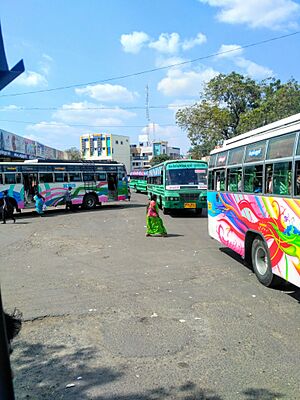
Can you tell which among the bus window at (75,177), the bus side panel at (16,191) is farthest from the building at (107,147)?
the bus side panel at (16,191)

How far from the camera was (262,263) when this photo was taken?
20.0 feet

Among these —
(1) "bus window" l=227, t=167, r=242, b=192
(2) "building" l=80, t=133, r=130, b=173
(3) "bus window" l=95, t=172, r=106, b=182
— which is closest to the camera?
(1) "bus window" l=227, t=167, r=242, b=192

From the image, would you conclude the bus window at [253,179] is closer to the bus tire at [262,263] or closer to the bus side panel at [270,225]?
the bus side panel at [270,225]

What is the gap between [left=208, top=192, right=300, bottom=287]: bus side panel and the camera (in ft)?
15.2

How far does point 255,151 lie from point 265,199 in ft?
3.32

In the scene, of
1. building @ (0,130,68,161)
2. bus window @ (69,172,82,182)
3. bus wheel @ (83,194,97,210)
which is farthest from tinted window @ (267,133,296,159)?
building @ (0,130,68,161)

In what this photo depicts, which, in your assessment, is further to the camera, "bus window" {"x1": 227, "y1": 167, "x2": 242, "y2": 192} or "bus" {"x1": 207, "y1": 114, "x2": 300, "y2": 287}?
"bus window" {"x1": 227, "y1": 167, "x2": 242, "y2": 192}

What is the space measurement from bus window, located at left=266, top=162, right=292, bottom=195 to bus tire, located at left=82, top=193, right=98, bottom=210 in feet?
54.2

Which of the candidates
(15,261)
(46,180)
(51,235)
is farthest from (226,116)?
(15,261)

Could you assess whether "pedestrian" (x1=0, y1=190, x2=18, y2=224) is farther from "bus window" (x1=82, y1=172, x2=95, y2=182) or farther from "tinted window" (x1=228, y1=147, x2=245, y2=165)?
"tinted window" (x1=228, y1=147, x2=245, y2=165)

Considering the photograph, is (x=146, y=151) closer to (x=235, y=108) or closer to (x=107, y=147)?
(x=107, y=147)

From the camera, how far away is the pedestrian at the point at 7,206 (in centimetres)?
1553

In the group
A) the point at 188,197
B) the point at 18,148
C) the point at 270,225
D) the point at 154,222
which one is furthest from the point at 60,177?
the point at 270,225

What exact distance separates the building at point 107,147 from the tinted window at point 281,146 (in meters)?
106
